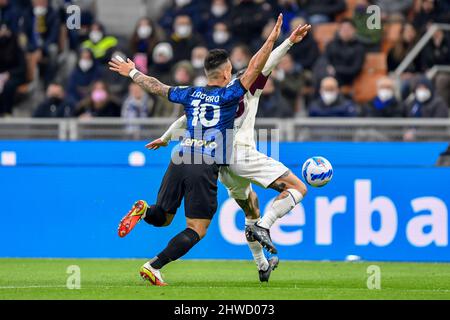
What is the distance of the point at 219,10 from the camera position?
804 inches

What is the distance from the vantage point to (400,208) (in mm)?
14594

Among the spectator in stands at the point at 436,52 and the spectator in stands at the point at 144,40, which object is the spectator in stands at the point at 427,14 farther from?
the spectator in stands at the point at 144,40

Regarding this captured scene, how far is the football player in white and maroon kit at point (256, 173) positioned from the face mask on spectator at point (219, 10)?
8726 millimetres

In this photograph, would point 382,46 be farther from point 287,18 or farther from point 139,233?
point 139,233

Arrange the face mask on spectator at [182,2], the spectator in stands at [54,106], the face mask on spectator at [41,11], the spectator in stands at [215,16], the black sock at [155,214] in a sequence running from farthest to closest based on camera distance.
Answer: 1. the face mask on spectator at [182,2]
2. the face mask on spectator at [41,11]
3. the spectator in stands at [215,16]
4. the spectator in stands at [54,106]
5. the black sock at [155,214]

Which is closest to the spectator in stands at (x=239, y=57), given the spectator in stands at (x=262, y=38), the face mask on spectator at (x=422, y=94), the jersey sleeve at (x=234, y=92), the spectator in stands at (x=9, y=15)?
the spectator in stands at (x=262, y=38)

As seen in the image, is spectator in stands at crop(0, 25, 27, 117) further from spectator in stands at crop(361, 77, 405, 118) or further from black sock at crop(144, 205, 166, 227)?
black sock at crop(144, 205, 166, 227)

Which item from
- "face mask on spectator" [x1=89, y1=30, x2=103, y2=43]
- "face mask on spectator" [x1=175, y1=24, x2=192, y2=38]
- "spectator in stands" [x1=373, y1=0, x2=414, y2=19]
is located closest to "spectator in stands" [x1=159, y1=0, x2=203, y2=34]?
"face mask on spectator" [x1=175, y1=24, x2=192, y2=38]

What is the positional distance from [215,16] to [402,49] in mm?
3426

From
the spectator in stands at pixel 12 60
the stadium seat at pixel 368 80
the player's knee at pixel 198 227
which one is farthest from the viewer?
the spectator in stands at pixel 12 60

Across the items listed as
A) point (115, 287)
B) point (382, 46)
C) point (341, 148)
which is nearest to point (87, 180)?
point (341, 148)

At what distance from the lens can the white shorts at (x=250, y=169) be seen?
11.5 meters

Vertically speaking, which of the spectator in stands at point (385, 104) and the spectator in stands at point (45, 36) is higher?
the spectator in stands at point (45, 36)

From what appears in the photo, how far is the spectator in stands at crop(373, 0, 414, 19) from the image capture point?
20781 mm
